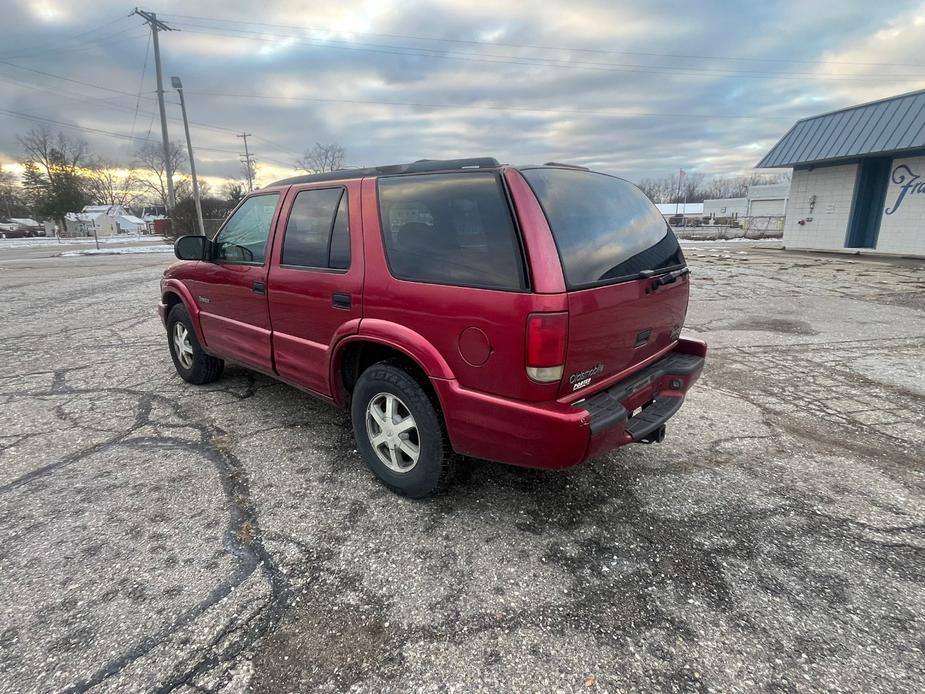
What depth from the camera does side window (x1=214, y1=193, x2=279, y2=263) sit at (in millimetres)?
3715

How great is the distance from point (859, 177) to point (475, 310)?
68.2 ft

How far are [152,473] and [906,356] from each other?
748cm

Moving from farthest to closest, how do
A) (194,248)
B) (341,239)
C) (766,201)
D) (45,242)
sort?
(766,201) < (45,242) < (194,248) < (341,239)

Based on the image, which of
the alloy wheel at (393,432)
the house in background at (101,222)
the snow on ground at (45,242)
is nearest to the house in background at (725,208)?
the snow on ground at (45,242)

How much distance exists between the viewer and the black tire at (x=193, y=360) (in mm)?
4699

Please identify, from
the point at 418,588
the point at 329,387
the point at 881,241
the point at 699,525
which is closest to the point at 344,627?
the point at 418,588

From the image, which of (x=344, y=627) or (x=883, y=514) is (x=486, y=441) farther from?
A: (x=883, y=514)

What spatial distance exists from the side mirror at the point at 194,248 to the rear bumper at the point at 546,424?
9.24ft

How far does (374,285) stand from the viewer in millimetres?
2801

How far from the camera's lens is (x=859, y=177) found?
17.1 metres

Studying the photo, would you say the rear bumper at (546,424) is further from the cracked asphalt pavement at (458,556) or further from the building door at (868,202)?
the building door at (868,202)

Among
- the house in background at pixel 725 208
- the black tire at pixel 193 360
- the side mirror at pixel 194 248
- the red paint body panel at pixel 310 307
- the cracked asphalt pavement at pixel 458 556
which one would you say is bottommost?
the cracked asphalt pavement at pixel 458 556

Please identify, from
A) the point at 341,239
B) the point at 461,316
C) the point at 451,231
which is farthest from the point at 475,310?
the point at 341,239

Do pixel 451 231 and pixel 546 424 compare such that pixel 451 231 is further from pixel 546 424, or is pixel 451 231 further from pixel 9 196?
pixel 9 196
